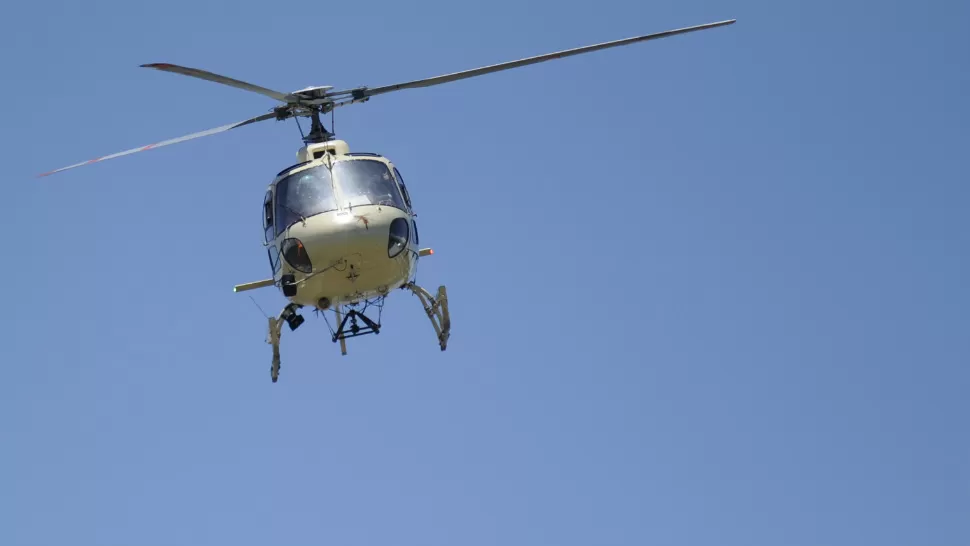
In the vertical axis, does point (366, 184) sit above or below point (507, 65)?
below

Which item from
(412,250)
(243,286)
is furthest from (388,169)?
(243,286)

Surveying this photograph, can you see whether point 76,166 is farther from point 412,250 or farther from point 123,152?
point 412,250

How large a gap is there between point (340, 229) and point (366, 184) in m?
1.45

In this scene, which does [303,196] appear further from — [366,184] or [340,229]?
[340,229]

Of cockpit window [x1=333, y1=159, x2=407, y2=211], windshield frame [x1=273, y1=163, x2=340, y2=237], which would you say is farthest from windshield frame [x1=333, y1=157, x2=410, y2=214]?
windshield frame [x1=273, y1=163, x2=340, y2=237]

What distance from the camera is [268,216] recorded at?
107 ft

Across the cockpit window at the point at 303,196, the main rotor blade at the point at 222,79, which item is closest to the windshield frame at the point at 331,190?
the cockpit window at the point at 303,196

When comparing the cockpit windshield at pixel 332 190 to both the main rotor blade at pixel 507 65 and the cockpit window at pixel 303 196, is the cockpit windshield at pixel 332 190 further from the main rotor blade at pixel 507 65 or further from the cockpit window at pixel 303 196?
the main rotor blade at pixel 507 65

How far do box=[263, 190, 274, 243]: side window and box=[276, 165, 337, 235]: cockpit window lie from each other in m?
0.37

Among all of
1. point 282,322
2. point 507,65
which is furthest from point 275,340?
point 507,65

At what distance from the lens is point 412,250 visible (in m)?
32.2

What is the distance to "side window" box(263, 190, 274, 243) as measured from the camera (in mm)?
32469

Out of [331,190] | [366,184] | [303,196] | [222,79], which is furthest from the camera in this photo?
[366,184]

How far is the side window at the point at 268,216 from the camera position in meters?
32.5
